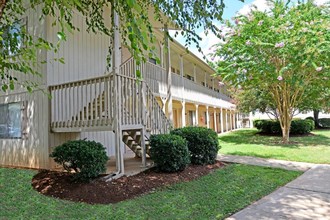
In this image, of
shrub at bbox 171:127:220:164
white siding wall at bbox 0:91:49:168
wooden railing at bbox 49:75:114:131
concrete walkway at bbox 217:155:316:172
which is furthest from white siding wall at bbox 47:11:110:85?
concrete walkway at bbox 217:155:316:172

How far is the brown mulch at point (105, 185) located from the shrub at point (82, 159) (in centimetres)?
24

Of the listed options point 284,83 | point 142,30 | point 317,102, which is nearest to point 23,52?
point 142,30

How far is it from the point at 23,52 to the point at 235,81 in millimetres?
11090

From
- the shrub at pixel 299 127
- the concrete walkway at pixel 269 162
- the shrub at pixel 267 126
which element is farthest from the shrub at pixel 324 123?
the concrete walkway at pixel 269 162

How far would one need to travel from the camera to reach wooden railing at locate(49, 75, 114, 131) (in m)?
6.95

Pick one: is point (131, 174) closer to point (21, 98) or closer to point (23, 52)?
point (23, 52)

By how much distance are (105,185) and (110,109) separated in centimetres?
191

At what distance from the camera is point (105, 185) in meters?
6.02

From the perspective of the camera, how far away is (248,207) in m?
4.73

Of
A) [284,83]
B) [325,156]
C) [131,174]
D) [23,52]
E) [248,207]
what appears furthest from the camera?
[284,83]

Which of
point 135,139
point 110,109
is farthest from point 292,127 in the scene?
point 110,109

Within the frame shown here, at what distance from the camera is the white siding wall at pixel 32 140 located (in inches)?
320

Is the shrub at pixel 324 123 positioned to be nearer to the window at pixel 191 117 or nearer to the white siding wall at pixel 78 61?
the window at pixel 191 117

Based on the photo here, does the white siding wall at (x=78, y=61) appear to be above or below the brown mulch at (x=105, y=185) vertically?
above
